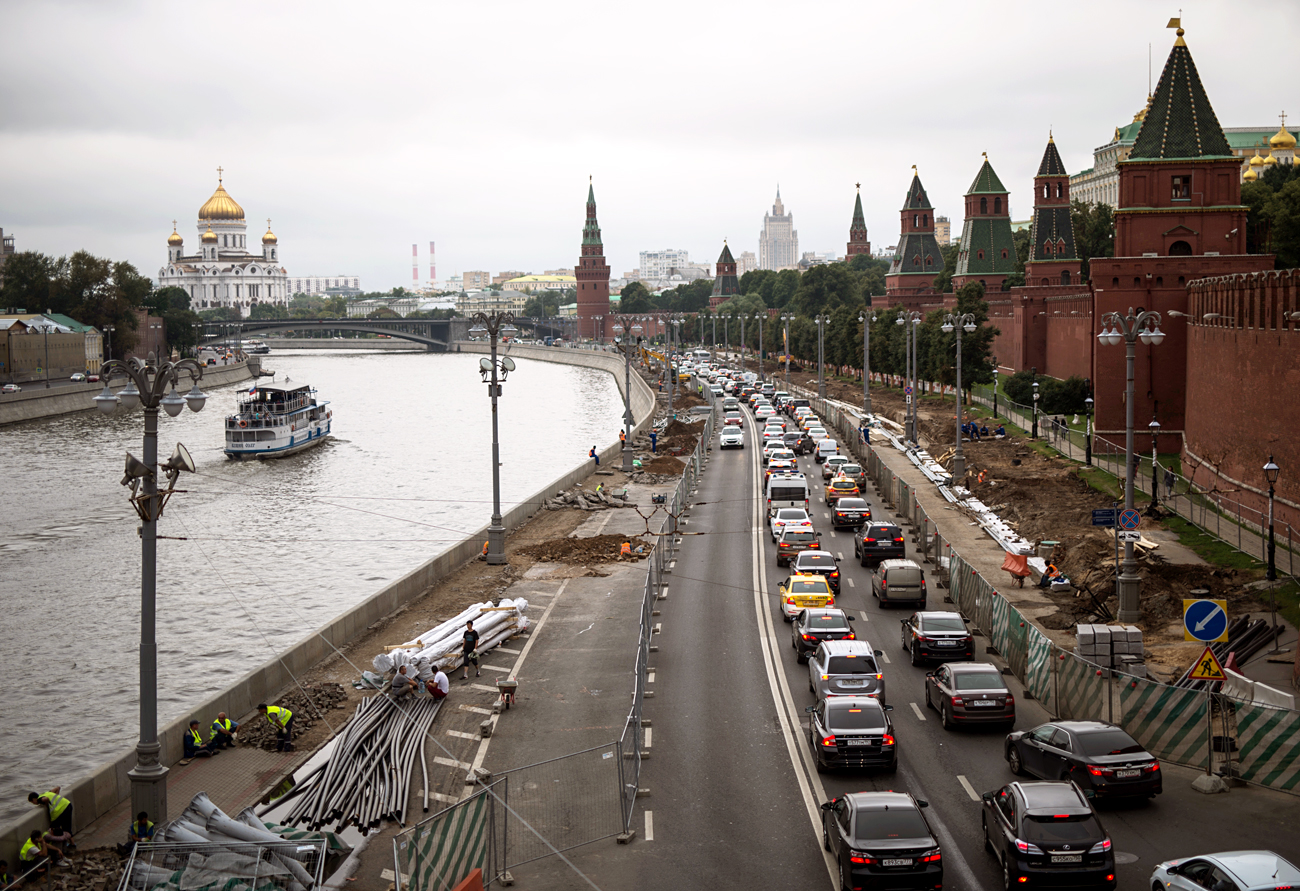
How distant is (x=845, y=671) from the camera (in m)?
19.4

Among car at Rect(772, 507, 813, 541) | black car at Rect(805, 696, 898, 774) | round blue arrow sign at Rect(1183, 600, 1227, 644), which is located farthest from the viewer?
car at Rect(772, 507, 813, 541)

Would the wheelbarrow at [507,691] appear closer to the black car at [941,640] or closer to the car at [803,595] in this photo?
the car at [803,595]

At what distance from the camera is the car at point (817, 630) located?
75.1 ft

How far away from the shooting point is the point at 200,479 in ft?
225

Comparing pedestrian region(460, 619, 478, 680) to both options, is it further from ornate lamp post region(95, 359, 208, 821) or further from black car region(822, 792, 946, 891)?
black car region(822, 792, 946, 891)

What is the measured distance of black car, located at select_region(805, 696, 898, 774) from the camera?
16797 mm

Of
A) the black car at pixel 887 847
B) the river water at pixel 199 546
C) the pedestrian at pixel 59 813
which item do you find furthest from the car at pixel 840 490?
the pedestrian at pixel 59 813

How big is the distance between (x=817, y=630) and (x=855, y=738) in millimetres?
6220

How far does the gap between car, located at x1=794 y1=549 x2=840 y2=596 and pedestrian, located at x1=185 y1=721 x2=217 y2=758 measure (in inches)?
561

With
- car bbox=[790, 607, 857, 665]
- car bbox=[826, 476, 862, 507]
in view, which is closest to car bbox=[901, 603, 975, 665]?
car bbox=[790, 607, 857, 665]

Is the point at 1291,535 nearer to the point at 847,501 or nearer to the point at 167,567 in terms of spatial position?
the point at 847,501

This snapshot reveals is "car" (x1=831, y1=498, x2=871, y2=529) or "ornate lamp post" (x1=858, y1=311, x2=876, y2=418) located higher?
"ornate lamp post" (x1=858, y1=311, x2=876, y2=418)

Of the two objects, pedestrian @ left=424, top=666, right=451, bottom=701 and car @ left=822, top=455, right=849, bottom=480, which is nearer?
pedestrian @ left=424, top=666, right=451, bottom=701

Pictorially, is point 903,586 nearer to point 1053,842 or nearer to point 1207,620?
point 1207,620
